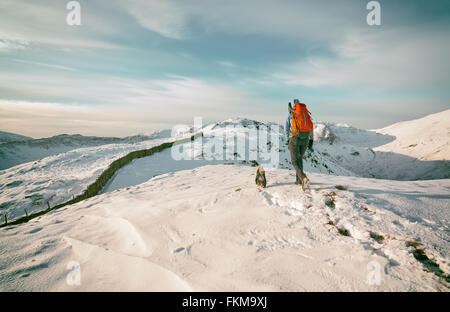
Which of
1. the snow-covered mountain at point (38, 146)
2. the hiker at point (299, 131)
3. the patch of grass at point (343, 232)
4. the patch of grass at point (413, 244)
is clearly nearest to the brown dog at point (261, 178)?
the hiker at point (299, 131)

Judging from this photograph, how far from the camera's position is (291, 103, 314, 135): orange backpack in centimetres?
529

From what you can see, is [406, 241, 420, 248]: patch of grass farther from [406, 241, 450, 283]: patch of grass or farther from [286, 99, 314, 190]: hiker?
[286, 99, 314, 190]: hiker

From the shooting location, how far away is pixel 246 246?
3.27m

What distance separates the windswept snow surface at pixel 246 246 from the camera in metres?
2.53

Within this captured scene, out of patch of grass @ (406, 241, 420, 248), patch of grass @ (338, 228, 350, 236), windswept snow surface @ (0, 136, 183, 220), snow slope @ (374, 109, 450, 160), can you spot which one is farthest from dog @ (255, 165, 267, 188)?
snow slope @ (374, 109, 450, 160)

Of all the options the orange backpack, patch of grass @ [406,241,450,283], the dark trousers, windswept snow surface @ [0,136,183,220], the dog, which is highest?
the orange backpack

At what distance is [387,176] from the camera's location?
67.3ft

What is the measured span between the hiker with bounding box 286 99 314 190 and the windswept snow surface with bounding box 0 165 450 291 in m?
0.77

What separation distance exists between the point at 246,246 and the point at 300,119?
3.67m

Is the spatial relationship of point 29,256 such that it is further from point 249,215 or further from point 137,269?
point 249,215

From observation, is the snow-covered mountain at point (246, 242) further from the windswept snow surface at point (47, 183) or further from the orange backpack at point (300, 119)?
the windswept snow surface at point (47, 183)
